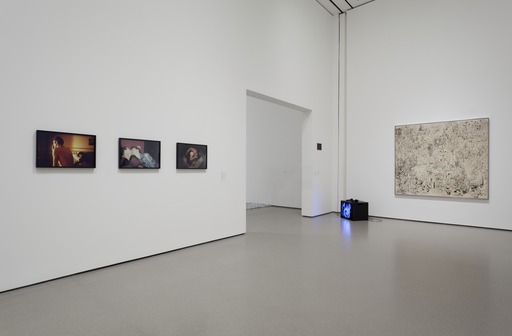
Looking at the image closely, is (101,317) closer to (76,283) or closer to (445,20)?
(76,283)

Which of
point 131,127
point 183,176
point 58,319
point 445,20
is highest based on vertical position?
point 445,20

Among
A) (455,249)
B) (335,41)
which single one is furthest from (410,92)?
(455,249)

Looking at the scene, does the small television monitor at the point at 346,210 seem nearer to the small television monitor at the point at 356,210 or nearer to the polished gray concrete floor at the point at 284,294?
the small television monitor at the point at 356,210

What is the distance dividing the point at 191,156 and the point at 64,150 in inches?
67.8

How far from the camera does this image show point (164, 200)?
13.7 ft

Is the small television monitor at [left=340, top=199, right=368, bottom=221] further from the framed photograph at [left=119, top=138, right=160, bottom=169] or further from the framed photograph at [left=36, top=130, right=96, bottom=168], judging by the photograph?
the framed photograph at [left=36, top=130, right=96, bottom=168]

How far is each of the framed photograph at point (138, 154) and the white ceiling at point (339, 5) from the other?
613 cm

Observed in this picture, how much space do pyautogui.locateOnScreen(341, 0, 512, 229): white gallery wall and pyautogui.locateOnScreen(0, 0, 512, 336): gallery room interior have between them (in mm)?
36

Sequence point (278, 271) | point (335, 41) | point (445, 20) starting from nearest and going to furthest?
point (278, 271) < point (445, 20) < point (335, 41)

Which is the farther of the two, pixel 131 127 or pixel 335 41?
pixel 335 41

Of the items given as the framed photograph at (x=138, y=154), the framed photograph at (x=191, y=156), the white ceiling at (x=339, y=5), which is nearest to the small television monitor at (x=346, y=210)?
the framed photograph at (x=191, y=156)

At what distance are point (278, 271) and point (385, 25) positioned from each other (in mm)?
6929

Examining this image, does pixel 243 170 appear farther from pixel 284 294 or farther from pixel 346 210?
pixel 346 210

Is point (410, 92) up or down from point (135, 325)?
up
